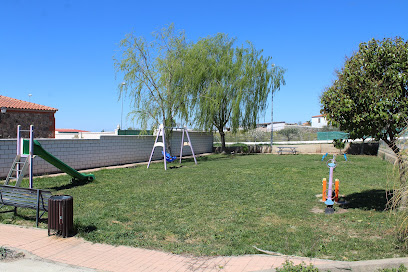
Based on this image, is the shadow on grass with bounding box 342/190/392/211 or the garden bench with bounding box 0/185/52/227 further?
the shadow on grass with bounding box 342/190/392/211

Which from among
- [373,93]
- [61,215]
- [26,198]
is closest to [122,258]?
[61,215]

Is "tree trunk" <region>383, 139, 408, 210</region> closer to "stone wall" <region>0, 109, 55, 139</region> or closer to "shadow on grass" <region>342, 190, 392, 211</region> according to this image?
"shadow on grass" <region>342, 190, 392, 211</region>

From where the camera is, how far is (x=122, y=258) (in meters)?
5.33

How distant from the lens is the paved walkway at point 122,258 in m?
4.93

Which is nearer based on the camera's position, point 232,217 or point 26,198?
point 26,198

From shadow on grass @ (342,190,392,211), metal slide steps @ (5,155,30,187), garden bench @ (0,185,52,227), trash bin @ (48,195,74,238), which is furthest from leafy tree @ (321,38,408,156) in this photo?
metal slide steps @ (5,155,30,187)

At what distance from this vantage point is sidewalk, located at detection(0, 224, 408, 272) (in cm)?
473

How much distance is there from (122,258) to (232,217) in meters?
2.98

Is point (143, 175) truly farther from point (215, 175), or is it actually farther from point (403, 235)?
point (403, 235)

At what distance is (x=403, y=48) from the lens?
7.05 meters

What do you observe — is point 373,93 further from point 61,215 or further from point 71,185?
point 71,185

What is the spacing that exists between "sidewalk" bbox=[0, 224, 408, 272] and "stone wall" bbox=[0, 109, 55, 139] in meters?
21.8

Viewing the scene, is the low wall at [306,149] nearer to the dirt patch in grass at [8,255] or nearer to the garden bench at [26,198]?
the garden bench at [26,198]

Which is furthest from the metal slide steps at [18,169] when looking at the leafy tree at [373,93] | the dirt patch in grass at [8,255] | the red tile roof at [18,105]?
the red tile roof at [18,105]
